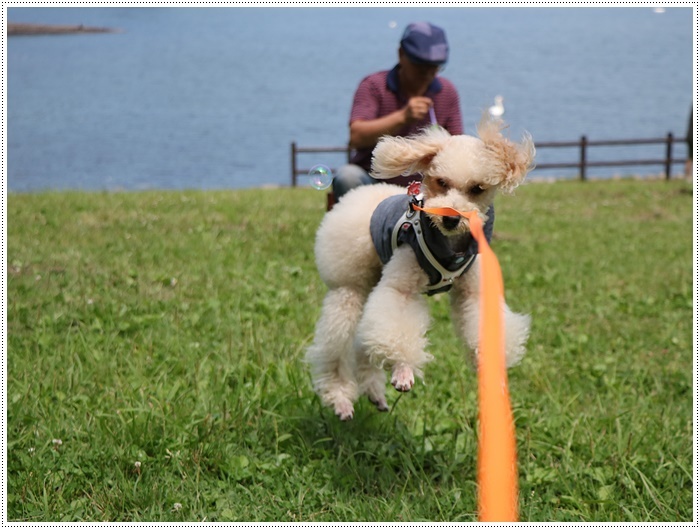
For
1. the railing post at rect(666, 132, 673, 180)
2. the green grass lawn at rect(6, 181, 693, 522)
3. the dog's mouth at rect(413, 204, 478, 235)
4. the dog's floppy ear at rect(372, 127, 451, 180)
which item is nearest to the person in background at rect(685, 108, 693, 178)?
the railing post at rect(666, 132, 673, 180)

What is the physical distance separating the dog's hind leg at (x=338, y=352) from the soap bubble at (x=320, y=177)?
0.73 metres

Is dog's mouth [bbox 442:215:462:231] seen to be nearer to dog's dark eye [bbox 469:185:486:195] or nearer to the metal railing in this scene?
dog's dark eye [bbox 469:185:486:195]

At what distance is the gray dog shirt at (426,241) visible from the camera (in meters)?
3.49

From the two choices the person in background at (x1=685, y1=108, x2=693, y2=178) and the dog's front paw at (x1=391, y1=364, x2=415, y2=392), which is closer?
the dog's front paw at (x1=391, y1=364, x2=415, y2=392)

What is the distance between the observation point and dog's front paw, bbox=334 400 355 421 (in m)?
3.91

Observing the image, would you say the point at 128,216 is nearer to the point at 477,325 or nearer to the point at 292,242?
the point at 292,242

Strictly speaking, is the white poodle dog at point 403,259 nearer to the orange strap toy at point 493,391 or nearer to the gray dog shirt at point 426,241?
the gray dog shirt at point 426,241

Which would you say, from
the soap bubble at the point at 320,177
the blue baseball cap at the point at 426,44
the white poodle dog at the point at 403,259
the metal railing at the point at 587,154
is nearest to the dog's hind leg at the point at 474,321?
the white poodle dog at the point at 403,259

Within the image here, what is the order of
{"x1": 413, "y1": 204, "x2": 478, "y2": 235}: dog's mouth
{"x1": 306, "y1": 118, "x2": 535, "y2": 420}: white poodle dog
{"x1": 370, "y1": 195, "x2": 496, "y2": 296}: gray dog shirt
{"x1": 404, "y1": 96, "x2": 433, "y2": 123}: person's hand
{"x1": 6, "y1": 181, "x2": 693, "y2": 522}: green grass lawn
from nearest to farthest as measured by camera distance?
{"x1": 413, "y1": 204, "x2": 478, "y2": 235}: dog's mouth < {"x1": 306, "y1": 118, "x2": 535, "y2": 420}: white poodle dog < {"x1": 370, "y1": 195, "x2": 496, "y2": 296}: gray dog shirt < {"x1": 6, "y1": 181, "x2": 693, "y2": 522}: green grass lawn < {"x1": 404, "y1": 96, "x2": 433, "y2": 123}: person's hand

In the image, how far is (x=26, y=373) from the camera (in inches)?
193

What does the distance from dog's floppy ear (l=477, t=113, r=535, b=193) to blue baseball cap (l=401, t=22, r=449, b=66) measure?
4.22 feet

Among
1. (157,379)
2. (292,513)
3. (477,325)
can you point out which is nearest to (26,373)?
(157,379)

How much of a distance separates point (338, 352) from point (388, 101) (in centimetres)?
177

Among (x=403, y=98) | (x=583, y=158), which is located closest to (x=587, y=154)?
(x=583, y=158)
